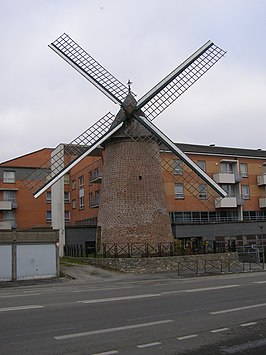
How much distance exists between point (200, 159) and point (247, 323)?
144 feet

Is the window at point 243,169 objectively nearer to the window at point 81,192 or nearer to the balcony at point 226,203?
the balcony at point 226,203

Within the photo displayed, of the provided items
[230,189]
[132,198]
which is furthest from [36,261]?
[230,189]

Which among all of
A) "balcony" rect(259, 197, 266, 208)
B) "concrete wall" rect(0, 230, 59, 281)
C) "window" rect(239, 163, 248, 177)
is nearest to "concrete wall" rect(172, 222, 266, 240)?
"balcony" rect(259, 197, 266, 208)

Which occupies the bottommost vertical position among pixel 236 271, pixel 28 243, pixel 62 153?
pixel 236 271

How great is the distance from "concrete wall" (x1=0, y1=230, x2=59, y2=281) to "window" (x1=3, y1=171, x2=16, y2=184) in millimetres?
38088

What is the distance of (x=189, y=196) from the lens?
52.7 meters

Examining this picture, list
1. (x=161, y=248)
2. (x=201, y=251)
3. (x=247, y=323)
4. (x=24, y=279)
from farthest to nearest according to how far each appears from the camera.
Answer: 1. (x=201, y=251)
2. (x=161, y=248)
3. (x=24, y=279)
4. (x=247, y=323)

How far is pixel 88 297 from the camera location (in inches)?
650

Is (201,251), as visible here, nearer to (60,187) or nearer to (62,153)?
(62,153)

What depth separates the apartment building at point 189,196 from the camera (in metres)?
51.1

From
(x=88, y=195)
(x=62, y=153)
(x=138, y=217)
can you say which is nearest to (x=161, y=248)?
(x=138, y=217)

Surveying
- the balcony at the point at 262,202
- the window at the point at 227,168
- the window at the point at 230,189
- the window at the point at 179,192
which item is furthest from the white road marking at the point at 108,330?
the balcony at the point at 262,202

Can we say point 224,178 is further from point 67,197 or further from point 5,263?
point 5,263

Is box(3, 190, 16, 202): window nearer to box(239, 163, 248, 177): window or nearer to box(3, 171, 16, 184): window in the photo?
box(3, 171, 16, 184): window
